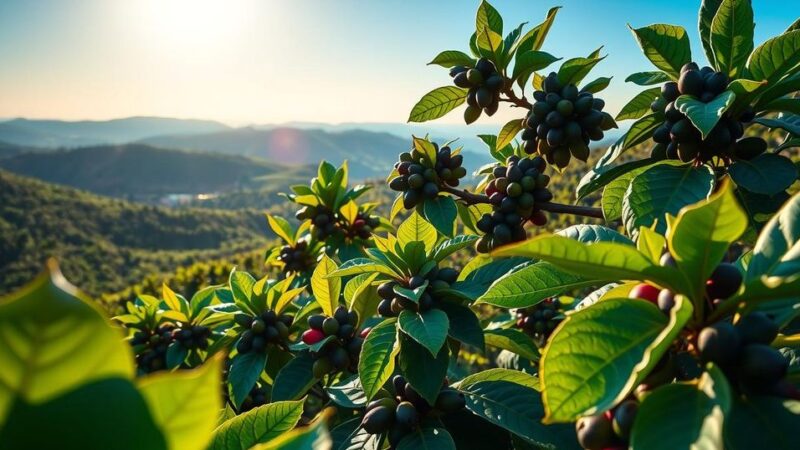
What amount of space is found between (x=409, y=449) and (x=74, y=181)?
426 feet

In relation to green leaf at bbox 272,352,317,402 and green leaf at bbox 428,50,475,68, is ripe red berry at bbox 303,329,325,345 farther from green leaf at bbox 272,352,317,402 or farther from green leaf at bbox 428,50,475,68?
green leaf at bbox 428,50,475,68

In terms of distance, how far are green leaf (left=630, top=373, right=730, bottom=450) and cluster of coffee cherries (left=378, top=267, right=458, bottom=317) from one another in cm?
100

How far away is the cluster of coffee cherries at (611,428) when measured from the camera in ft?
2.77

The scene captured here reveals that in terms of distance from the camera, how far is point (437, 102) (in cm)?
258

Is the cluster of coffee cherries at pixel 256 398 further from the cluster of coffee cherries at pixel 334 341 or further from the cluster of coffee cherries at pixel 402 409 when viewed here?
the cluster of coffee cherries at pixel 402 409

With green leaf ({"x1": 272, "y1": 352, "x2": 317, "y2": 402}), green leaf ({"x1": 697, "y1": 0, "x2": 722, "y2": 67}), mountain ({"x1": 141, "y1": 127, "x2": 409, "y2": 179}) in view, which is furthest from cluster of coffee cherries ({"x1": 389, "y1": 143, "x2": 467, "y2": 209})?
mountain ({"x1": 141, "y1": 127, "x2": 409, "y2": 179})

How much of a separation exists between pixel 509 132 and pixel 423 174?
57 cm

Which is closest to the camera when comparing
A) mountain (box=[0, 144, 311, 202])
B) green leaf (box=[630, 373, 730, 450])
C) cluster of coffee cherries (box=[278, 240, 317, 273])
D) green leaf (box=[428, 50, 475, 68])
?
green leaf (box=[630, 373, 730, 450])

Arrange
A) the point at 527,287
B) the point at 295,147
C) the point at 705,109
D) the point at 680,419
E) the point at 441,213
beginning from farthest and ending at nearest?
the point at 295,147 < the point at 441,213 < the point at 705,109 < the point at 527,287 < the point at 680,419

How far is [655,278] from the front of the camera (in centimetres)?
87

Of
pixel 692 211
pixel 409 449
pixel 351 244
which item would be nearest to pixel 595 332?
pixel 692 211

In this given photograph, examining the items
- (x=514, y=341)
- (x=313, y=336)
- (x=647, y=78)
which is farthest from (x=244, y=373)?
(x=647, y=78)

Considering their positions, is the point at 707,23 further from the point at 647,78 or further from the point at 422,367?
the point at 422,367

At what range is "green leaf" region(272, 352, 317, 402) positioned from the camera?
6.70 feet
